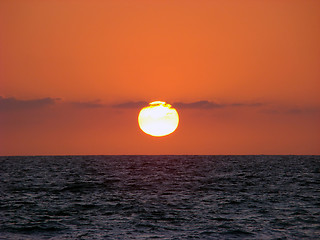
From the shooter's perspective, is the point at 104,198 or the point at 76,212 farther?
the point at 104,198

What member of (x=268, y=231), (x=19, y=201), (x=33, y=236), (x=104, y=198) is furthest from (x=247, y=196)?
(x=33, y=236)

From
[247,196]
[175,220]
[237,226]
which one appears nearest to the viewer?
[237,226]

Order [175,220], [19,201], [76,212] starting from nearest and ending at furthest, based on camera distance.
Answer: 1. [175,220]
2. [76,212]
3. [19,201]

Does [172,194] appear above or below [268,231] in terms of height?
above

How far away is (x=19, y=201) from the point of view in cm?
3881

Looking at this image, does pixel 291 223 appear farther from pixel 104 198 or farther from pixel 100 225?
pixel 104 198

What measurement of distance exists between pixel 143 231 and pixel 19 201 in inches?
661

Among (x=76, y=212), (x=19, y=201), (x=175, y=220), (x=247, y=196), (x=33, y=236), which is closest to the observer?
(x=33, y=236)

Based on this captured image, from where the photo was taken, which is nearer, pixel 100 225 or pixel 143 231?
pixel 143 231

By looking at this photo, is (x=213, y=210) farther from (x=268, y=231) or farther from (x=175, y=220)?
(x=268, y=231)

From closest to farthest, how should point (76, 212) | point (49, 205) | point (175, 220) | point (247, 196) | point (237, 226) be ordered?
point (237, 226) → point (175, 220) → point (76, 212) → point (49, 205) → point (247, 196)

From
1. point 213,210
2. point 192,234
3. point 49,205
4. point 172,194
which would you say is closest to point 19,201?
point 49,205

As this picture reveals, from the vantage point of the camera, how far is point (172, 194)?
43.4 m

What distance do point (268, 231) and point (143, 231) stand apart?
6.97m
